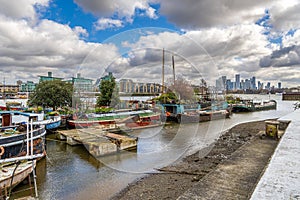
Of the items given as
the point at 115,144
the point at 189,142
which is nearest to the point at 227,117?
the point at 189,142

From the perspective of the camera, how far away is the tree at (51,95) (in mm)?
23422

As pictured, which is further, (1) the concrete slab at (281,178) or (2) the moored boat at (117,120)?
(2) the moored boat at (117,120)

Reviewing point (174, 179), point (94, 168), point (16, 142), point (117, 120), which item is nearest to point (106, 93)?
point (117, 120)

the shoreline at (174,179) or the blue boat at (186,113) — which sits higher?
the blue boat at (186,113)

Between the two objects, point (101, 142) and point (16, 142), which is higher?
point (16, 142)

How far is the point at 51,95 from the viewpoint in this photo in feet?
77.4

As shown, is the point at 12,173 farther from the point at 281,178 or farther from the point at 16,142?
the point at 281,178

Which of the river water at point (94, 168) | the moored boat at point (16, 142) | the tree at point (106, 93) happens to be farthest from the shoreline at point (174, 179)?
the tree at point (106, 93)

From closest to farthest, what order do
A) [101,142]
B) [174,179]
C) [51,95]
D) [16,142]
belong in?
[174,179]
[16,142]
[101,142]
[51,95]

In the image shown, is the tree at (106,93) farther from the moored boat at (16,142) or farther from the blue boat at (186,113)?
the moored boat at (16,142)

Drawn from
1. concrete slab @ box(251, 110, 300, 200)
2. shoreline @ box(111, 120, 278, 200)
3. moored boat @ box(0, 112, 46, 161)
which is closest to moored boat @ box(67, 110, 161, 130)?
moored boat @ box(0, 112, 46, 161)

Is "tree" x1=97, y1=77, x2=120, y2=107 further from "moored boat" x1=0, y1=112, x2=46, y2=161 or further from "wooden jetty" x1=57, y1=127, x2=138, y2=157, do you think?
"moored boat" x1=0, y1=112, x2=46, y2=161

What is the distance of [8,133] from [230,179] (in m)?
9.32

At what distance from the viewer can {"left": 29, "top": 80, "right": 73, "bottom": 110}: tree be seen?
23422 mm
